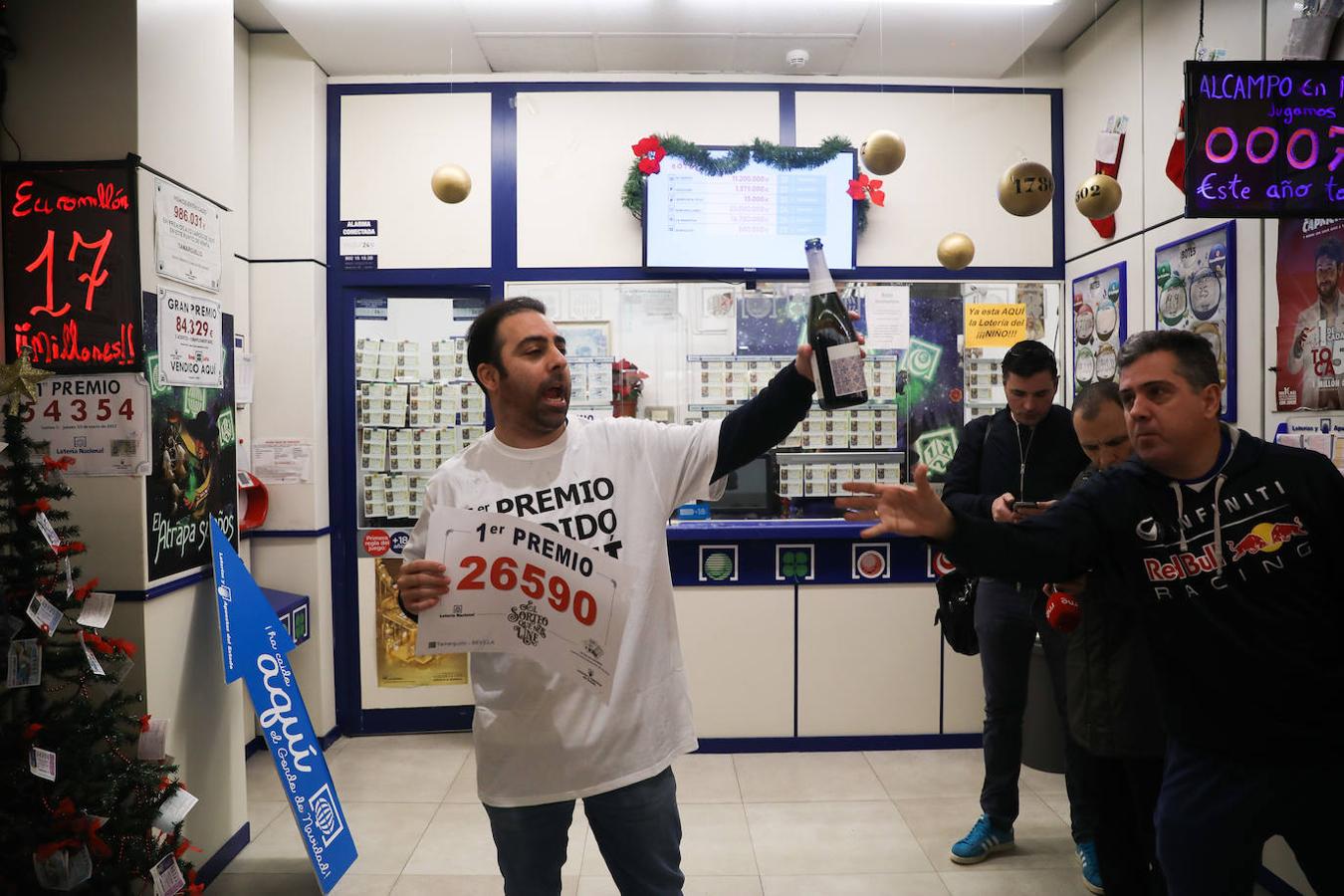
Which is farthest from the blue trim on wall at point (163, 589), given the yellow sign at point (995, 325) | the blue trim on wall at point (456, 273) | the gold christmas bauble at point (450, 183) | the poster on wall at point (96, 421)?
the yellow sign at point (995, 325)

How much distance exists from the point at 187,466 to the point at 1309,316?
3595mm

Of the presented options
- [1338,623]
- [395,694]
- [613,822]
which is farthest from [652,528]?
[395,694]

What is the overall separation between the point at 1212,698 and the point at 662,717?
1103 millimetres

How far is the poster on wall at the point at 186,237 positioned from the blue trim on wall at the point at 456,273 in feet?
4.62

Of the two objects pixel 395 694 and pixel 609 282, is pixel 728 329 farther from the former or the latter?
pixel 395 694

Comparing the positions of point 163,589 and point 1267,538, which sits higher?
point 1267,538

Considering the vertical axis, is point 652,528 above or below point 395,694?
above

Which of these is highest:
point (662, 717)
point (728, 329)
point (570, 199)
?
point (570, 199)

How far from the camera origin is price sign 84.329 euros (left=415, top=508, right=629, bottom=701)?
1.53 meters

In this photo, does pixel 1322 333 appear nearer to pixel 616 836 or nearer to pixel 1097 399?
pixel 1097 399

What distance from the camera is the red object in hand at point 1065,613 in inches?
86.4

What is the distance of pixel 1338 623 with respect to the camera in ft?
5.42

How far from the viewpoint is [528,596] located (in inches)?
61.0

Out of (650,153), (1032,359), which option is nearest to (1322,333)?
(1032,359)
